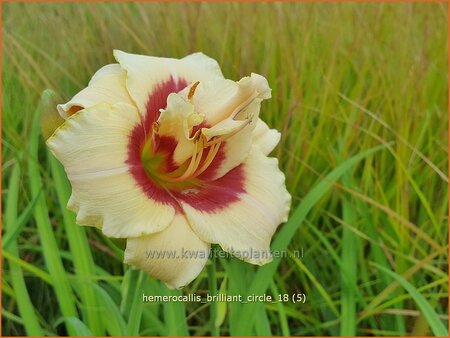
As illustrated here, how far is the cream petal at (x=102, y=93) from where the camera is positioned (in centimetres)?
54

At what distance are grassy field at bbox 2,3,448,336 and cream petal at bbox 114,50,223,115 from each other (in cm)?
21

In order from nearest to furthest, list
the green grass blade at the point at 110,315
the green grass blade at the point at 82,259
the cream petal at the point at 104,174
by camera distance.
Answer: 1. the cream petal at the point at 104,174
2. the green grass blade at the point at 110,315
3. the green grass blade at the point at 82,259

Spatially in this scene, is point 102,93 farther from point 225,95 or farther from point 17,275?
point 17,275

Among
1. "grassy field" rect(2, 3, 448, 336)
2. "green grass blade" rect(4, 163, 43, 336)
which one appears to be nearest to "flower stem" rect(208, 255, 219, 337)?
"grassy field" rect(2, 3, 448, 336)

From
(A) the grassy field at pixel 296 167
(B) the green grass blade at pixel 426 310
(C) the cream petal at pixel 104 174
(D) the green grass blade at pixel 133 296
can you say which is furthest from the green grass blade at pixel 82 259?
(B) the green grass blade at pixel 426 310

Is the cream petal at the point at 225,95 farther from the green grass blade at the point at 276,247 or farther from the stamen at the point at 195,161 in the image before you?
the green grass blade at the point at 276,247

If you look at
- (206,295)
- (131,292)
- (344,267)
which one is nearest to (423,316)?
(344,267)

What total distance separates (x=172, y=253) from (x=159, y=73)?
0.62 ft

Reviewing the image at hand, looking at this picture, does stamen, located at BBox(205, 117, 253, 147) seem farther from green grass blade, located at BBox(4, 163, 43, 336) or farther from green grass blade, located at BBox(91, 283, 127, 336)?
green grass blade, located at BBox(4, 163, 43, 336)

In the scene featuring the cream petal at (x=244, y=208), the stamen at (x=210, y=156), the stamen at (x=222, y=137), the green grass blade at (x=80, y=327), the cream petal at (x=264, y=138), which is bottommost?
the green grass blade at (x=80, y=327)

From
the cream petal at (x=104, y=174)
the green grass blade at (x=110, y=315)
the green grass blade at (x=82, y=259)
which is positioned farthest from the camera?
the green grass blade at (x=82, y=259)

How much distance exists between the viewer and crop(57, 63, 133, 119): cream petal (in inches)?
21.3

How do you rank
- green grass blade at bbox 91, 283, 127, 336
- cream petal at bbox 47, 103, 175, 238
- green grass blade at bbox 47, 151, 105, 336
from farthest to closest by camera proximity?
green grass blade at bbox 47, 151, 105, 336 < green grass blade at bbox 91, 283, 127, 336 < cream petal at bbox 47, 103, 175, 238

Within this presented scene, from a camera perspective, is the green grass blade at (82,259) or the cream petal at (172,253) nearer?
the cream petal at (172,253)
